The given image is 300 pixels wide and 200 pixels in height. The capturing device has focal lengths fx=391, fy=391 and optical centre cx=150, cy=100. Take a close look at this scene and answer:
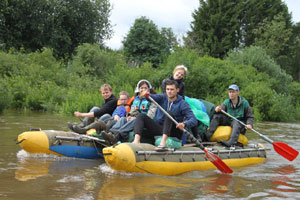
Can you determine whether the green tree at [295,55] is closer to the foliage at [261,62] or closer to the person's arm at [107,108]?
the foliage at [261,62]

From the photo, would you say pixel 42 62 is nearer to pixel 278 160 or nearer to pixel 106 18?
pixel 106 18

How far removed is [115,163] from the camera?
552 centimetres

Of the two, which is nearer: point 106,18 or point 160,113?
point 160,113

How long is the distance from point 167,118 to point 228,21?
29233mm

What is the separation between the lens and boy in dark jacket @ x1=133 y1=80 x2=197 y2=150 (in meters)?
6.02

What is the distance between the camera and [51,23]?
27.0 metres

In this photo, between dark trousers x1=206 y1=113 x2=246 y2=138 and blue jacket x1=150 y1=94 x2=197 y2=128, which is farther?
dark trousers x1=206 y1=113 x2=246 y2=138

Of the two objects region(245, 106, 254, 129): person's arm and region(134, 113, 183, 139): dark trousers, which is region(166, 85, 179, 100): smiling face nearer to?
region(134, 113, 183, 139): dark trousers

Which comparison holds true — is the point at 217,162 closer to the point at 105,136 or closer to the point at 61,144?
the point at 105,136

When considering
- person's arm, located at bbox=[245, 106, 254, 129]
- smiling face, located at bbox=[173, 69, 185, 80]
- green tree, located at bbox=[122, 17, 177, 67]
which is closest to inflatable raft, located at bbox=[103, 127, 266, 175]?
person's arm, located at bbox=[245, 106, 254, 129]

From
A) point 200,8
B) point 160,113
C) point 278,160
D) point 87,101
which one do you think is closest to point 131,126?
point 160,113

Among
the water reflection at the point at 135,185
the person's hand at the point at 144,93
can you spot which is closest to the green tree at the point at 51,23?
the person's hand at the point at 144,93

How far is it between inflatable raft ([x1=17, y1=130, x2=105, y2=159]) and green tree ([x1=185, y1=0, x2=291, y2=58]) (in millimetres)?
26976

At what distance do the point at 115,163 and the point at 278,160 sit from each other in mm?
3908
